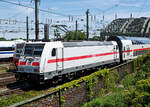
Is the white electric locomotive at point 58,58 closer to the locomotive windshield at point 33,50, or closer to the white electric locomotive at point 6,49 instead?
the locomotive windshield at point 33,50

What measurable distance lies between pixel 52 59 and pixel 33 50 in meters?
1.65

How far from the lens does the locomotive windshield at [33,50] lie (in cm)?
1356

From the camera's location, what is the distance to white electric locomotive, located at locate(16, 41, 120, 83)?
13166 millimetres

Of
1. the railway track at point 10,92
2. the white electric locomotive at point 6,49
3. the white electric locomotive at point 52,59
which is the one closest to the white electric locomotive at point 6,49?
the white electric locomotive at point 6,49

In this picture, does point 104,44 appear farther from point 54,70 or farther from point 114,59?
point 54,70

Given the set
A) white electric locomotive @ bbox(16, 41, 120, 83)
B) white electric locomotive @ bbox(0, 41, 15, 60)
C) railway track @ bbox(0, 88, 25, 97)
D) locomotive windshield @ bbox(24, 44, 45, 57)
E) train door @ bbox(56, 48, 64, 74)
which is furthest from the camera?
white electric locomotive @ bbox(0, 41, 15, 60)

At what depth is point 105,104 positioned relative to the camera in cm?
812

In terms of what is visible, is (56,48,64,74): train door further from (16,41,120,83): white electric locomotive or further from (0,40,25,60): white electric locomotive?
(0,40,25,60): white electric locomotive

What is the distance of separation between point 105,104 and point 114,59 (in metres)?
15.4

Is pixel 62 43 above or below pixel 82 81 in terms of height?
above

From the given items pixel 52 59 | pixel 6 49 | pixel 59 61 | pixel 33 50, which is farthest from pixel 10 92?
pixel 6 49

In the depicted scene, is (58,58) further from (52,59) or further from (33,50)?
(33,50)

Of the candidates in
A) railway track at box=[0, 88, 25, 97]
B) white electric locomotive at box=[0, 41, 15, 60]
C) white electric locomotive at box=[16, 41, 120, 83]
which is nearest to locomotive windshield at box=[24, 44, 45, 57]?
white electric locomotive at box=[16, 41, 120, 83]

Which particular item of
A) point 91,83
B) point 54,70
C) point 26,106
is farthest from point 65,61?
point 26,106
